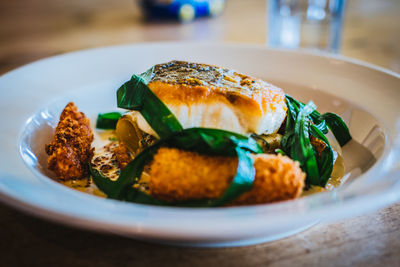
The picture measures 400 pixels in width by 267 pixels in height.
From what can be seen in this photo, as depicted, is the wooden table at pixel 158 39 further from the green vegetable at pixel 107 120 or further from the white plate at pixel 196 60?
Result: the green vegetable at pixel 107 120

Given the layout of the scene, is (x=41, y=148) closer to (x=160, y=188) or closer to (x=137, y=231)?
(x=160, y=188)

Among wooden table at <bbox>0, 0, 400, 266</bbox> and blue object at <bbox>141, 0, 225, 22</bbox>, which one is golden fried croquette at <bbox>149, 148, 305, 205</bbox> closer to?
wooden table at <bbox>0, 0, 400, 266</bbox>

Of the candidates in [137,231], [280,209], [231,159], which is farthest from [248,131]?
[137,231]

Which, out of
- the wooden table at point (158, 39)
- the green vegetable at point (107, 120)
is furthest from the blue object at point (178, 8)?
the green vegetable at point (107, 120)

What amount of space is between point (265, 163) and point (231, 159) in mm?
113

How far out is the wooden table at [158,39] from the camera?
3.65 feet

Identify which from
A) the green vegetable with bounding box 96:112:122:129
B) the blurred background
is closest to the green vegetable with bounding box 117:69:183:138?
the green vegetable with bounding box 96:112:122:129

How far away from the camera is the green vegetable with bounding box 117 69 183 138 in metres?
1.48

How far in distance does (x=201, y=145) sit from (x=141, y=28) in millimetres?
3201

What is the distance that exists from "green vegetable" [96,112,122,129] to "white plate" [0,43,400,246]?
0.44 feet

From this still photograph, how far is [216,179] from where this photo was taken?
1.27 meters

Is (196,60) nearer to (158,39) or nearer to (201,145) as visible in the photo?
(201,145)

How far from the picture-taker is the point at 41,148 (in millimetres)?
1733

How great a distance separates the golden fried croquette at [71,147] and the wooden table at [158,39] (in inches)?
10.7
